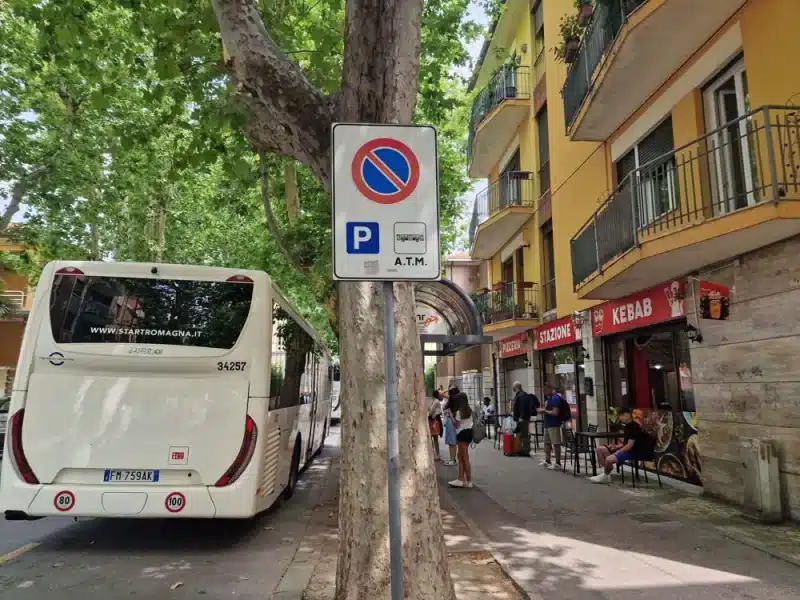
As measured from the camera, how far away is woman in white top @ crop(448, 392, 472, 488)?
10055mm

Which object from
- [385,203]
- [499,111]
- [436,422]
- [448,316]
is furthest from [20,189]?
[385,203]

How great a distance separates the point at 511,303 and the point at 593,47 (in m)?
8.52

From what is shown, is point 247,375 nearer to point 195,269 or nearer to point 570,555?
point 195,269

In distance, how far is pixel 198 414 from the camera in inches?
253

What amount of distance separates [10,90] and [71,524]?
36.7 feet

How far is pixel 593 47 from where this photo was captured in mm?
10797

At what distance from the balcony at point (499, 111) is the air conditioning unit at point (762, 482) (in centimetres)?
1210

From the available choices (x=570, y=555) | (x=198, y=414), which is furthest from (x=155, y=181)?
(x=570, y=555)

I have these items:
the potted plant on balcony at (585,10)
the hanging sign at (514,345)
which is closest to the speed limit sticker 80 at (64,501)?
the potted plant on balcony at (585,10)

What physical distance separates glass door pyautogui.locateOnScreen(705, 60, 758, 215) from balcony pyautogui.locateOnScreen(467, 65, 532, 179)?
8413mm

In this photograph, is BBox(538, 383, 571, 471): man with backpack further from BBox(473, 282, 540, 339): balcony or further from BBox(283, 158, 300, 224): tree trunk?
BBox(283, 158, 300, 224): tree trunk

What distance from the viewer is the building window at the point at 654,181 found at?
29.8 feet

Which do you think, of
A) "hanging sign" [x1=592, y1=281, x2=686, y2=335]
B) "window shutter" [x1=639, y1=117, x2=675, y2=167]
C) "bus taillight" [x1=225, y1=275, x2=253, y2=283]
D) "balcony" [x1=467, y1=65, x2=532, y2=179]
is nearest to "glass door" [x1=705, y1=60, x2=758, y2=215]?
"window shutter" [x1=639, y1=117, x2=675, y2=167]

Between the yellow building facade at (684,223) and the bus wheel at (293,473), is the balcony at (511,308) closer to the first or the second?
the yellow building facade at (684,223)
